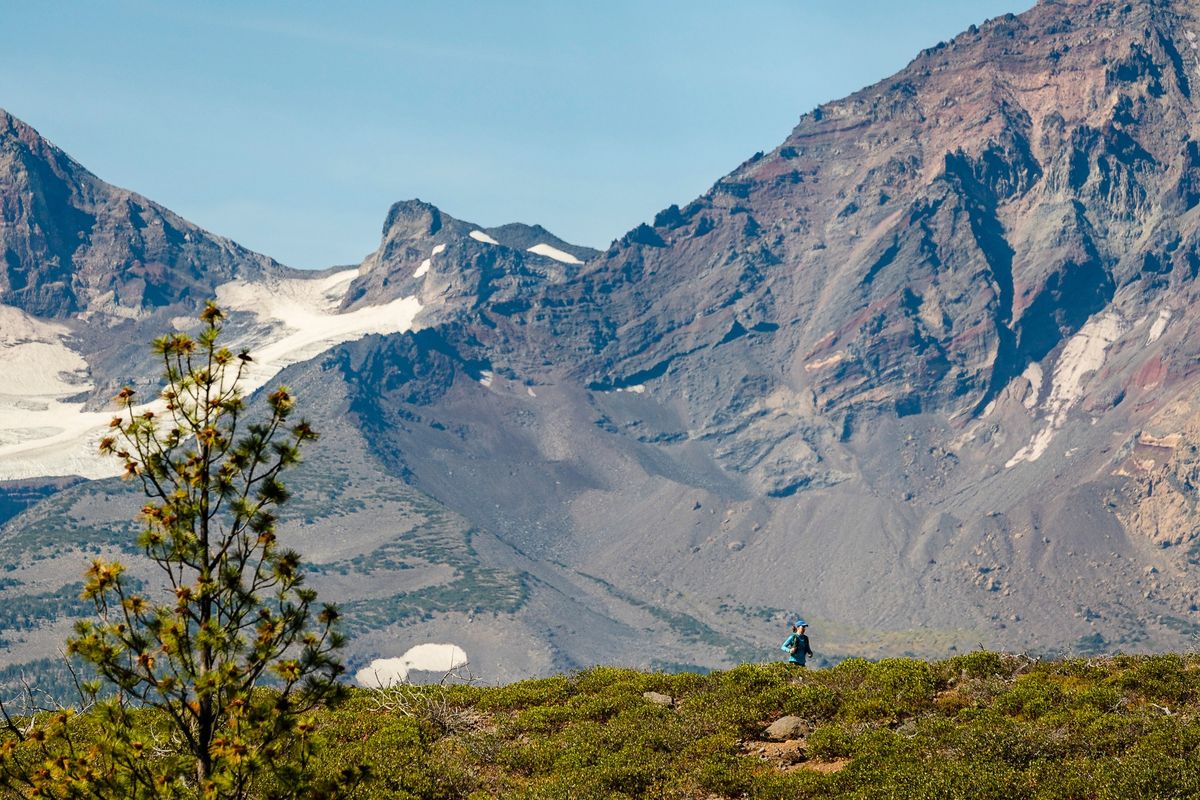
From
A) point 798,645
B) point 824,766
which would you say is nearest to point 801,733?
point 824,766

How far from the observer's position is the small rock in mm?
33281

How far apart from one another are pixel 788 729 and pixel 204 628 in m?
16.6

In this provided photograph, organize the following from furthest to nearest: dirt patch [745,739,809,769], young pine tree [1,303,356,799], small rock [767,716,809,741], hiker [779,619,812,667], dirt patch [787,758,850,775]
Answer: hiker [779,619,812,667] → small rock [767,716,809,741] → dirt patch [745,739,809,769] → dirt patch [787,758,850,775] → young pine tree [1,303,356,799]

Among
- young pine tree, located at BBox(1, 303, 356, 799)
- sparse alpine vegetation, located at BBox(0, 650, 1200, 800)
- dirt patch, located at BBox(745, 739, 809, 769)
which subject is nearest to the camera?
young pine tree, located at BBox(1, 303, 356, 799)

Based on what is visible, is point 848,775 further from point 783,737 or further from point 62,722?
point 62,722

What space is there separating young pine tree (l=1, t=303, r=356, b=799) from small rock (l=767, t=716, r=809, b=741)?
13.4 metres

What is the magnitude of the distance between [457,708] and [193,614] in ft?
52.6

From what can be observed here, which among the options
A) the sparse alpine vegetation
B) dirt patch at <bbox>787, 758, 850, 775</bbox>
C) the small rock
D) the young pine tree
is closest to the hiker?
the sparse alpine vegetation

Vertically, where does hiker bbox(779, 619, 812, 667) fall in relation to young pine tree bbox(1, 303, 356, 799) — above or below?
below

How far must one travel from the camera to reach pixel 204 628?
22.9m

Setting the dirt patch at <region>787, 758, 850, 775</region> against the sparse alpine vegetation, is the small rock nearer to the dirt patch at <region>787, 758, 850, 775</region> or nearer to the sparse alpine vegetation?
the sparse alpine vegetation

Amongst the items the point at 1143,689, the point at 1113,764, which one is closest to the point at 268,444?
the point at 1113,764

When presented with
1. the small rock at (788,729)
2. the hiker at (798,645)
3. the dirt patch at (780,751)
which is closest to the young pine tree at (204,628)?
the dirt patch at (780,751)

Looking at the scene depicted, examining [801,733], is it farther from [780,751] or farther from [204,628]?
[204,628]
